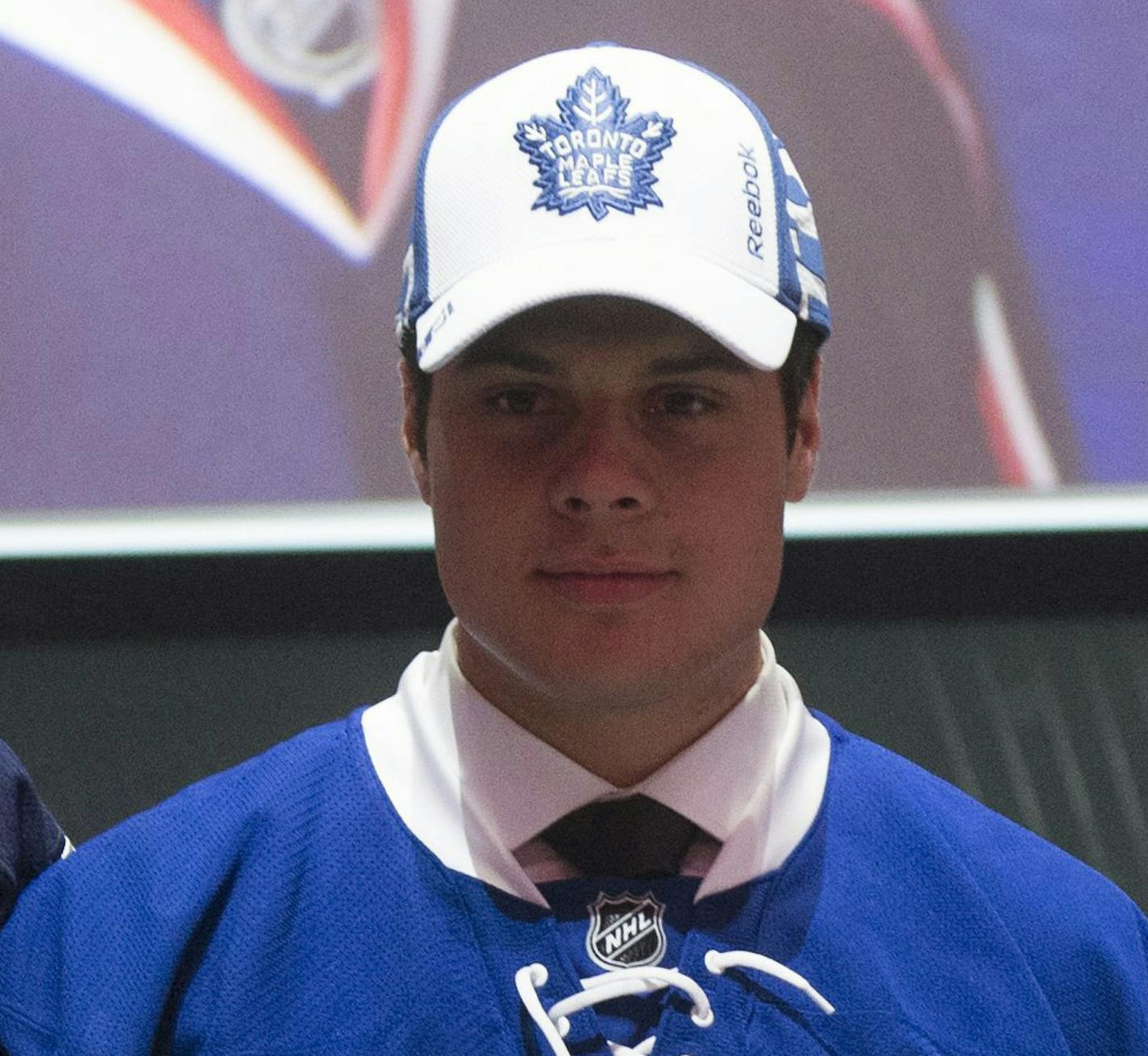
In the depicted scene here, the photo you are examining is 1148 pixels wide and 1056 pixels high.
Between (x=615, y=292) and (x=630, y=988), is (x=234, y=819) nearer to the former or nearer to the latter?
(x=630, y=988)

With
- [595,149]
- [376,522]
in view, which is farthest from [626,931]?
[376,522]

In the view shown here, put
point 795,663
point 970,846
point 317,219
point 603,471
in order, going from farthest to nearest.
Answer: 1. point 795,663
2. point 317,219
3. point 970,846
4. point 603,471

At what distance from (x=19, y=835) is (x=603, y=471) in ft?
1.25

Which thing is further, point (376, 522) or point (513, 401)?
point (376, 522)

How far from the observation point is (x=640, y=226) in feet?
3.04

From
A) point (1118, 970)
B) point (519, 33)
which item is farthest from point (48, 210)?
point (1118, 970)

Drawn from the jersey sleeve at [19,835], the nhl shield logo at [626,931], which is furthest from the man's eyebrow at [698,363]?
the jersey sleeve at [19,835]

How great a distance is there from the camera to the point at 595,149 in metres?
0.94

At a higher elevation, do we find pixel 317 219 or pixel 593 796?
pixel 317 219

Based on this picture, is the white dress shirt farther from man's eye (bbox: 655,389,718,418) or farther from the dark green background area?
the dark green background area

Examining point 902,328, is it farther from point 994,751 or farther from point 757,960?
point 757,960

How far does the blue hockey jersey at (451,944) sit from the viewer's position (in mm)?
911

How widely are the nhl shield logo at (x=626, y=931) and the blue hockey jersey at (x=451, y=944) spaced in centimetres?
1

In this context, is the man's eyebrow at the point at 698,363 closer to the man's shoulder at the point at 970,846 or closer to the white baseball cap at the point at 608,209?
the white baseball cap at the point at 608,209
